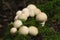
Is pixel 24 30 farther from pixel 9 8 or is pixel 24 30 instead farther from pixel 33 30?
pixel 9 8

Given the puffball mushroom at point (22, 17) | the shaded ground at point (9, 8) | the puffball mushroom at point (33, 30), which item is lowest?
the shaded ground at point (9, 8)

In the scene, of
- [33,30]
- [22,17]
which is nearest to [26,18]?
[22,17]

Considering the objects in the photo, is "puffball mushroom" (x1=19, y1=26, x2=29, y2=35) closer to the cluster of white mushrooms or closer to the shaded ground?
the cluster of white mushrooms

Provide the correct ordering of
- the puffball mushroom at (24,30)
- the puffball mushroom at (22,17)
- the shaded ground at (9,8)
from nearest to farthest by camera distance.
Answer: the puffball mushroom at (24,30) < the puffball mushroom at (22,17) < the shaded ground at (9,8)

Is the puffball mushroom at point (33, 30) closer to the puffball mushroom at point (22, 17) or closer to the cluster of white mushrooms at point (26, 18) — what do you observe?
the cluster of white mushrooms at point (26, 18)

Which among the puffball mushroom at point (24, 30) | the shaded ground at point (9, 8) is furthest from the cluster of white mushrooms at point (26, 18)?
the shaded ground at point (9, 8)

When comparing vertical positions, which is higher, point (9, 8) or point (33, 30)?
point (33, 30)

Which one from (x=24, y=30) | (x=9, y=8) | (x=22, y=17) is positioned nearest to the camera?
(x=24, y=30)

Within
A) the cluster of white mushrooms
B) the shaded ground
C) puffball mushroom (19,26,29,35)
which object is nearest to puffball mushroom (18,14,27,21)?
the cluster of white mushrooms

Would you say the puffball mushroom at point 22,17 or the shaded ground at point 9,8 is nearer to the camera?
Answer: the puffball mushroom at point 22,17

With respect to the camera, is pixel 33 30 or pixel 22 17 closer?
pixel 33 30

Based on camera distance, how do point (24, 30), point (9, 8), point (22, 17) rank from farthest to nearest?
point (9, 8), point (22, 17), point (24, 30)

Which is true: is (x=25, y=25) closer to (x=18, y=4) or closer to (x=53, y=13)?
(x=53, y=13)
